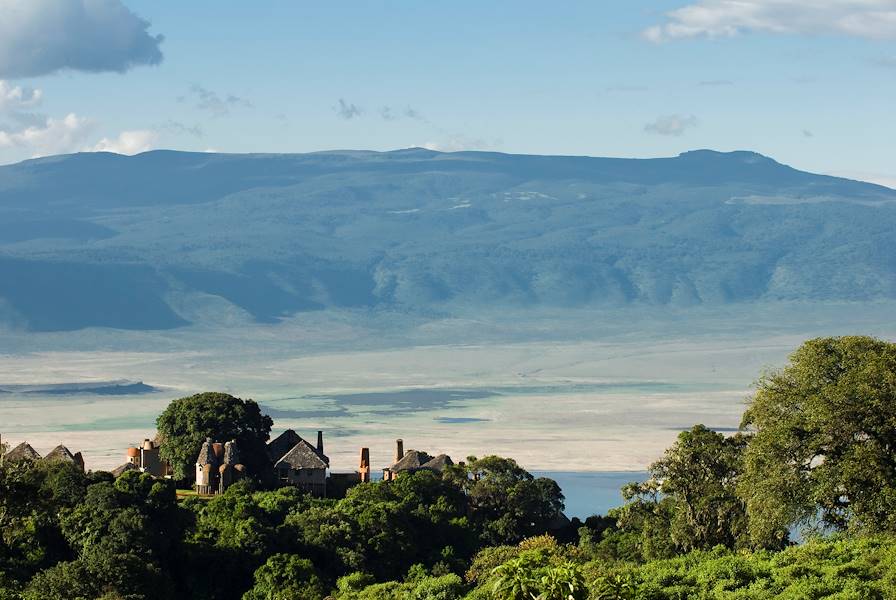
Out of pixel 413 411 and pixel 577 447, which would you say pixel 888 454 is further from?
pixel 413 411

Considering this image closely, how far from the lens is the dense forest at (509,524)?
1918 inches

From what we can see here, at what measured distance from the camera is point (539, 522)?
3031 inches

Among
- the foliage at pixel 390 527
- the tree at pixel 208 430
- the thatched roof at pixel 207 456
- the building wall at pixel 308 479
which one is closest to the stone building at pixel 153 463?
the tree at pixel 208 430

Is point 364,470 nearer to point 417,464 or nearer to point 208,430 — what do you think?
point 417,464

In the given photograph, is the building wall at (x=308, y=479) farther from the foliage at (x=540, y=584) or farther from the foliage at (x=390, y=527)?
the foliage at (x=540, y=584)

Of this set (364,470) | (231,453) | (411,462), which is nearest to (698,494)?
(231,453)

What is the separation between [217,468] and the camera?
81.9 meters

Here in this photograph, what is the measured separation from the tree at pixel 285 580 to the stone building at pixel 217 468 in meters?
18.2

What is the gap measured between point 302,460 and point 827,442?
3540cm

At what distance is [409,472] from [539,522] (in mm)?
8755

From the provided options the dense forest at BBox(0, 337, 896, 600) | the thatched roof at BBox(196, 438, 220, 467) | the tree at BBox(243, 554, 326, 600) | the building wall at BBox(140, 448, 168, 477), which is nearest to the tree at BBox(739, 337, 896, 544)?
the dense forest at BBox(0, 337, 896, 600)

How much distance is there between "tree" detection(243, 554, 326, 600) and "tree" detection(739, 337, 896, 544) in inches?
562

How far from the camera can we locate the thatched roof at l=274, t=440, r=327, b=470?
82938mm

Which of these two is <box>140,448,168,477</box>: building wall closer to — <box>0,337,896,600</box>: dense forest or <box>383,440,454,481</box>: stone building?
<box>0,337,896,600</box>: dense forest
